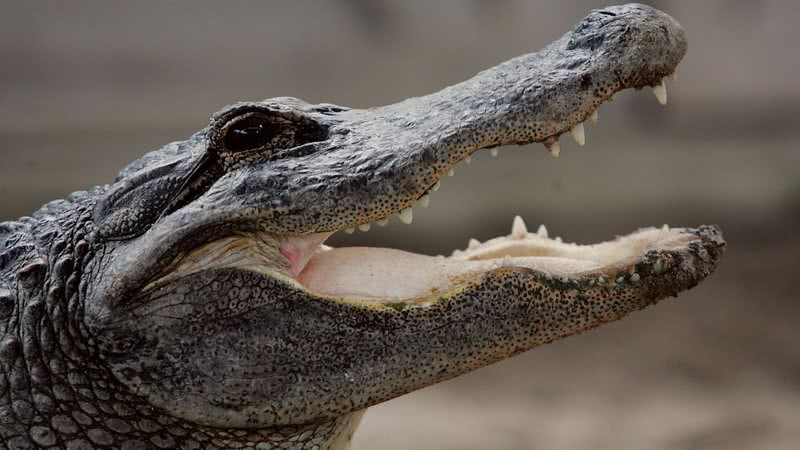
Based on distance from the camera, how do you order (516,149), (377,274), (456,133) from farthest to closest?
(516,149), (377,274), (456,133)

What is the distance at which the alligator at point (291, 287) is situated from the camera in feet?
5.09

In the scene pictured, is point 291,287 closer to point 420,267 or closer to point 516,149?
point 420,267

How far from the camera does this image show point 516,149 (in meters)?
3.62

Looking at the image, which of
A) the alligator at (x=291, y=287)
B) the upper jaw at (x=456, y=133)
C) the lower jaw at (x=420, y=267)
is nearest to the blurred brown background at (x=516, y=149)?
the lower jaw at (x=420, y=267)

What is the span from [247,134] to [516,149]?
2.10m

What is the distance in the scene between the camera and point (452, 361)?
1.58m

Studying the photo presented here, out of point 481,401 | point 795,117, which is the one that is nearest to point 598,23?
point 481,401

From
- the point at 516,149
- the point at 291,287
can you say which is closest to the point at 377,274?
the point at 291,287

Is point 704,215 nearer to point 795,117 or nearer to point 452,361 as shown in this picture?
point 795,117

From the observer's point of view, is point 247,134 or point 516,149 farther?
point 516,149

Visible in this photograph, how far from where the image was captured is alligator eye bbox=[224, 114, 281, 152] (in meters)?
1.63

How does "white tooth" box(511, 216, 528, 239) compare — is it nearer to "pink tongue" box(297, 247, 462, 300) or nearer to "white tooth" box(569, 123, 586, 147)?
"pink tongue" box(297, 247, 462, 300)

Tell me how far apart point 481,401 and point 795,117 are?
1.54 m

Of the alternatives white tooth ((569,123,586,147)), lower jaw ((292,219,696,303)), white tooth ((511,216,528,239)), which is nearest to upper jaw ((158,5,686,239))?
white tooth ((569,123,586,147))
